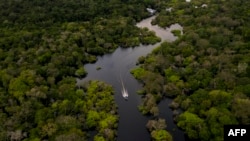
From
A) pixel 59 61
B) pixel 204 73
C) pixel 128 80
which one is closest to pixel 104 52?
pixel 59 61

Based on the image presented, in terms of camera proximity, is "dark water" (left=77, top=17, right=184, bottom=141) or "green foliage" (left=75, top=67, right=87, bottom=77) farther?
"green foliage" (left=75, top=67, right=87, bottom=77)

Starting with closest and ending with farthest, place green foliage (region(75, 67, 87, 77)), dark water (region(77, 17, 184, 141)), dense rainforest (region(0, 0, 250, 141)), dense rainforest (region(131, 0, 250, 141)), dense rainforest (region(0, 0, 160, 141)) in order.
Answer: dense rainforest (region(131, 0, 250, 141)), dense rainforest (region(0, 0, 250, 141)), dense rainforest (region(0, 0, 160, 141)), dark water (region(77, 17, 184, 141)), green foliage (region(75, 67, 87, 77))

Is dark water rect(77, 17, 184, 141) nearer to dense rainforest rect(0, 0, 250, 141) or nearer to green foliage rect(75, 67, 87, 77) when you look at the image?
green foliage rect(75, 67, 87, 77)

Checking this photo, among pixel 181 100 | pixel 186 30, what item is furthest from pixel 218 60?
pixel 186 30

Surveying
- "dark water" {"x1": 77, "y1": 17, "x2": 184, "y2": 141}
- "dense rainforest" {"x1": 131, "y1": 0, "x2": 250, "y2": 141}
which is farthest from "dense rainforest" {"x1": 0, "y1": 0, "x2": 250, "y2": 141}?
"dark water" {"x1": 77, "y1": 17, "x2": 184, "y2": 141}

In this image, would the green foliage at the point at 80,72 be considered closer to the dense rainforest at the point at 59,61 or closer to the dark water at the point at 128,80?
the dense rainforest at the point at 59,61

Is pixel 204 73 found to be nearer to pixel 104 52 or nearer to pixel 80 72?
pixel 80 72
